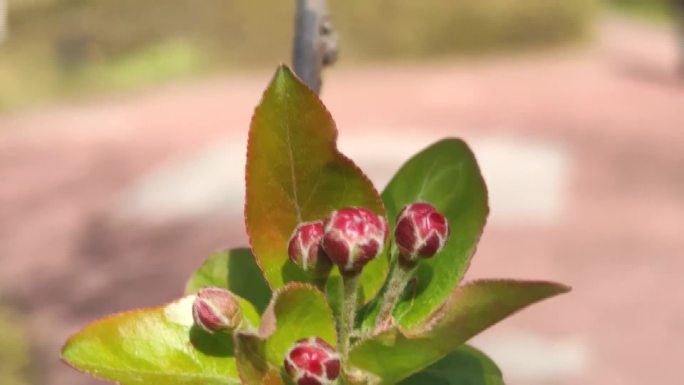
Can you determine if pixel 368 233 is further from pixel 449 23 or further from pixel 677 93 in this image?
pixel 449 23

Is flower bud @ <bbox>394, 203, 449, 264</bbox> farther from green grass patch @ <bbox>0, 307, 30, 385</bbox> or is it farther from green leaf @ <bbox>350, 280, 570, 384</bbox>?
green grass patch @ <bbox>0, 307, 30, 385</bbox>

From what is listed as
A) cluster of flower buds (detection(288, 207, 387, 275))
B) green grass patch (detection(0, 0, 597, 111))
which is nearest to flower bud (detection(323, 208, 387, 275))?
cluster of flower buds (detection(288, 207, 387, 275))

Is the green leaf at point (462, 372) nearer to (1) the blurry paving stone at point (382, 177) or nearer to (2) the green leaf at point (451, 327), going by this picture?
(2) the green leaf at point (451, 327)

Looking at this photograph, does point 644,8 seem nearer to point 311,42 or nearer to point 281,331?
point 311,42

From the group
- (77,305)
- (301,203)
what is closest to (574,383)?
(77,305)

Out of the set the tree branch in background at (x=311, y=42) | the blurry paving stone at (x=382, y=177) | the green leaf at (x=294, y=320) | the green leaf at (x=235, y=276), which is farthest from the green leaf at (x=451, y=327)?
the blurry paving stone at (x=382, y=177)

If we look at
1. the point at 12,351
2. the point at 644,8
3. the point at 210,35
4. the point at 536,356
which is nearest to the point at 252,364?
the point at 536,356
